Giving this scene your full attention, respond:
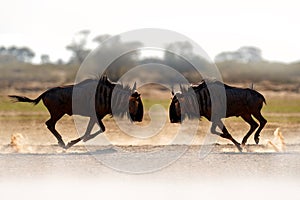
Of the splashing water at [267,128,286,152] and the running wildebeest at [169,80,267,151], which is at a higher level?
the running wildebeest at [169,80,267,151]

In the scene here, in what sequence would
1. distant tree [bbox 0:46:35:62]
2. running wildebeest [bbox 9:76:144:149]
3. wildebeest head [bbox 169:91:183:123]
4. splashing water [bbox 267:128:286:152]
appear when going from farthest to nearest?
distant tree [bbox 0:46:35:62], splashing water [bbox 267:128:286:152], running wildebeest [bbox 9:76:144:149], wildebeest head [bbox 169:91:183:123]

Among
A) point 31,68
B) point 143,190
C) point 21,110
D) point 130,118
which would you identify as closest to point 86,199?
point 143,190

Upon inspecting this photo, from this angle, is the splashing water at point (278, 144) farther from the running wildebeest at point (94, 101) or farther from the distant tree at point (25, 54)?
the distant tree at point (25, 54)

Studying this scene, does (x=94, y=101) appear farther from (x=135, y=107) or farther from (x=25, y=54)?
(x=25, y=54)

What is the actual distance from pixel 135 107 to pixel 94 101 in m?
1.00

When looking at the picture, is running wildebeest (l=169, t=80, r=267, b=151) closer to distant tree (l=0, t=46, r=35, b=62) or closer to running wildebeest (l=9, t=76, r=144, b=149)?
running wildebeest (l=9, t=76, r=144, b=149)

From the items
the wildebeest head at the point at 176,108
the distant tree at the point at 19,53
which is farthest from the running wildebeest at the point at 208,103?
the distant tree at the point at 19,53

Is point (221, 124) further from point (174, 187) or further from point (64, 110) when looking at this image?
point (174, 187)

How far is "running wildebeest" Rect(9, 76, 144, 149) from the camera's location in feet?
57.7

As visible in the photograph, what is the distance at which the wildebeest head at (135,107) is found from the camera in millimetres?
17547

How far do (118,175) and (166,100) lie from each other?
1173 inches

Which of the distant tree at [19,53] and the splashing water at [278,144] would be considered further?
the distant tree at [19,53]

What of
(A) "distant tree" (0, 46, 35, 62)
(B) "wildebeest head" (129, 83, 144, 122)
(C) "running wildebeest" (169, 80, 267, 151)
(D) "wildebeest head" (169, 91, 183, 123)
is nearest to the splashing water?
(C) "running wildebeest" (169, 80, 267, 151)

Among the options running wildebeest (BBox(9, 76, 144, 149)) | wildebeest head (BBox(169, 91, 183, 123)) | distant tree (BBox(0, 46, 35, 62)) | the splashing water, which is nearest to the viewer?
wildebeest head (BBox(169, 91, 183, 123))
